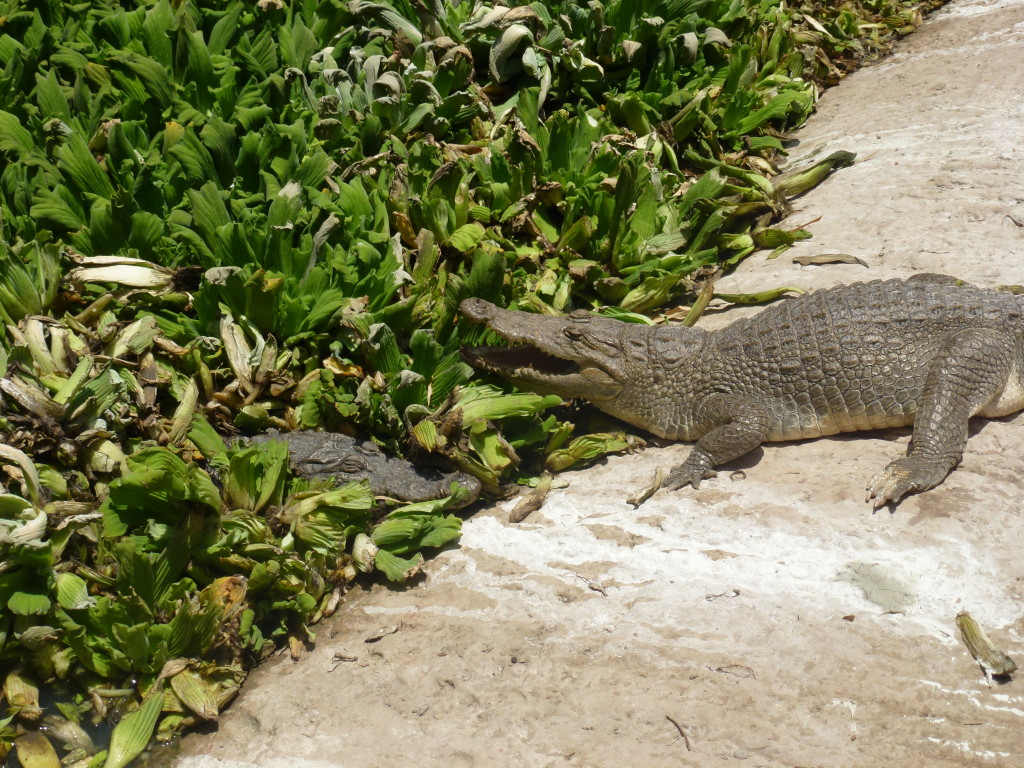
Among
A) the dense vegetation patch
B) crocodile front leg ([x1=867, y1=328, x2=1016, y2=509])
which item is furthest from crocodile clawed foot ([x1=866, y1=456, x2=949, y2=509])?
the dense vegetation patch

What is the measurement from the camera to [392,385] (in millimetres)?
3637

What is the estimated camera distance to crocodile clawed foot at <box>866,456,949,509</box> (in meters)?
3.34

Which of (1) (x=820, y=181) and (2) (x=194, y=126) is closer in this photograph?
(2) (x=194, y=126)

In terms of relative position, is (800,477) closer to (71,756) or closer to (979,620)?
(979,620)

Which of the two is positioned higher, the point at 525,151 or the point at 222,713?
the point at 525,151

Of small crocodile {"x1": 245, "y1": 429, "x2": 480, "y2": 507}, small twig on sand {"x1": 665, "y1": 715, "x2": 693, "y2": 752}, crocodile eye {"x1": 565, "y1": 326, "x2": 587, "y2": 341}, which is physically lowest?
small twig on sand {"x1": 665, "y1": 715, "x2": 693, "y2": 752}

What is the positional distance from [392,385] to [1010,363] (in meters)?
2.69

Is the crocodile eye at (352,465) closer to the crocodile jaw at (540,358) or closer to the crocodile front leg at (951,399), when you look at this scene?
the crocodile jaw at (540,358)

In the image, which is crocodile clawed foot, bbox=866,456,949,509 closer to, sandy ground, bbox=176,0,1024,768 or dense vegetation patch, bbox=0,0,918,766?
sandy ground, bbox=176,0,1024,768

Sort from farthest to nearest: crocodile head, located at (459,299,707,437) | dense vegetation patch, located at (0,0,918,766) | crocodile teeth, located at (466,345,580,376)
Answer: crocodile head, located at (459,299,707,437) → crocodile teeth, located at (466,345,580,376) → dense vegetation patch, located at (0,0,918,766)

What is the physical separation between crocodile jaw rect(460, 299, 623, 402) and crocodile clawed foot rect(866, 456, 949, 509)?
4.22 feet

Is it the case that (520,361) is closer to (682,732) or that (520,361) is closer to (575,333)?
(575,333)

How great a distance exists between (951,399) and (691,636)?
1.68 meters

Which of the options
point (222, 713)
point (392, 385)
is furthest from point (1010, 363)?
point (222, 713)
